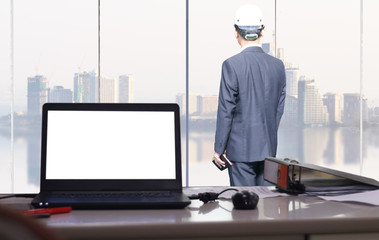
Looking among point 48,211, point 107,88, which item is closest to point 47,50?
point 107,88

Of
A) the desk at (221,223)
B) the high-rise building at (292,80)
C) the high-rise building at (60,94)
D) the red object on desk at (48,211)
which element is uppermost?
the high-rise building at (292,80)

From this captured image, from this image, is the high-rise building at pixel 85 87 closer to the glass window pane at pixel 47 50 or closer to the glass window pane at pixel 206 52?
the glass window pane at pixel 47 50

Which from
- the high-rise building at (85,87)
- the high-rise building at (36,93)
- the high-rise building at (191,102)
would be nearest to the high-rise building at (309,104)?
the high-rise building at (191,102)

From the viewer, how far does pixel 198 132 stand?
482 cm

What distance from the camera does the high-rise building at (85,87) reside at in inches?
184

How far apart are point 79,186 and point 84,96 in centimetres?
317

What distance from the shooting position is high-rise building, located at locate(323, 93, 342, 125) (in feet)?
16.4

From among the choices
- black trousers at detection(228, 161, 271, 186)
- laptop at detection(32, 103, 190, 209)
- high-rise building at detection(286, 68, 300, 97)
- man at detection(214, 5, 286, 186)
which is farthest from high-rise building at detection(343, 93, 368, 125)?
laptop at detection(32, 103, 190, 209)

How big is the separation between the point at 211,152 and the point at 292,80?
35.8 inches

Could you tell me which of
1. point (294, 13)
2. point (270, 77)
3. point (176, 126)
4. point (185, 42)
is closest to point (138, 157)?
point (176, 126)

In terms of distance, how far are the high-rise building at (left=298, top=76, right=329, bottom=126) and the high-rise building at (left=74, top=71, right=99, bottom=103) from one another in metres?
1.70

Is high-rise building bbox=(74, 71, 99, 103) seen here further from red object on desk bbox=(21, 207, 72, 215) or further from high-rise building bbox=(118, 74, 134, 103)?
red object on desk bbox=(21, 207, 72, 215)

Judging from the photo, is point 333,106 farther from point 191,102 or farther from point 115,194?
point 115,194

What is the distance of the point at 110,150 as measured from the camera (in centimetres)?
170
